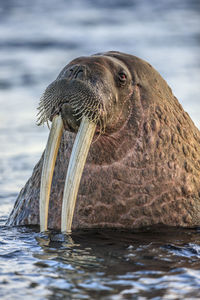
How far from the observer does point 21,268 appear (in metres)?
6.73

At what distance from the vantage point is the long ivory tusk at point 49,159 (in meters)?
7.60

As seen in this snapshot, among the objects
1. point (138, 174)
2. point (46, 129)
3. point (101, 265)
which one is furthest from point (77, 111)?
point (46, 129)

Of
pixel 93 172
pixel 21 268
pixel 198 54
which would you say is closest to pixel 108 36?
pixel 198 54

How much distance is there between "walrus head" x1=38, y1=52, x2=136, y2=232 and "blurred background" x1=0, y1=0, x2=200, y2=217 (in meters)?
3.17

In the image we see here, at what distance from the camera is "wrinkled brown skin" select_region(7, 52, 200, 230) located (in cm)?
810

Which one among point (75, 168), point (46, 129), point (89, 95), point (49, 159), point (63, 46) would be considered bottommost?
point (75, 168)

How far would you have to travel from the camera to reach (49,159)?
7.64 m

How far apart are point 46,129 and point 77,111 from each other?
25.2ft

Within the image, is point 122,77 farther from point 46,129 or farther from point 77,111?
point 46,129

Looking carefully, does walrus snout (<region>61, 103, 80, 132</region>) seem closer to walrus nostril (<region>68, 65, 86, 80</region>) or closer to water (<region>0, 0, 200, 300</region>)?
walrus nostril (<region>68, 65, 86, 80</region>)

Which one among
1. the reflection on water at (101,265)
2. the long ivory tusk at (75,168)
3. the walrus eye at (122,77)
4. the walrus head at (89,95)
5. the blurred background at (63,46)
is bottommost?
the reflection on water at (101,265)

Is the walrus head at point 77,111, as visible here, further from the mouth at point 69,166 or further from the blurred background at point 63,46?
the blurred background at point 63,46

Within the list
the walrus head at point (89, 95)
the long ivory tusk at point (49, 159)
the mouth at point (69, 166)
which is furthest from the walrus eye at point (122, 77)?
the long ivory tusk at point (49, 159)

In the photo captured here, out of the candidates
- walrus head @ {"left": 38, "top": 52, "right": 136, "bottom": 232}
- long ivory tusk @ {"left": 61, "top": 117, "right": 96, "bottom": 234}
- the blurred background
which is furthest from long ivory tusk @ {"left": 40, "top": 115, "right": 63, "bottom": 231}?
the blurred background
